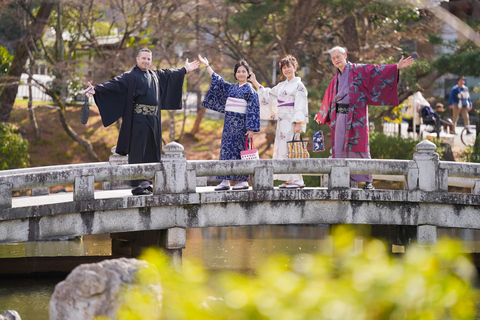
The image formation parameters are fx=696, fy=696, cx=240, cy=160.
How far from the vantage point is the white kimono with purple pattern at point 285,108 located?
9.67 meters

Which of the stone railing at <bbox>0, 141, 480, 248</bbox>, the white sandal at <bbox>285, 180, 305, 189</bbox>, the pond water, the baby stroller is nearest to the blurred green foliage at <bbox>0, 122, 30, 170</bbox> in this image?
the pond water

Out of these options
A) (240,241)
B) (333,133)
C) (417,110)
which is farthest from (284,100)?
(417,110)

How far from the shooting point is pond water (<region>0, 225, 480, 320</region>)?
29.9 feet

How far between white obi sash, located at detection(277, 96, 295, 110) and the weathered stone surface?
13.5 ft

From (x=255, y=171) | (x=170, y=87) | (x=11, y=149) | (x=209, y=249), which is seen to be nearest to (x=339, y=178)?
(x=255, y=171)

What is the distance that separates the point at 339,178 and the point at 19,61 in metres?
13.1

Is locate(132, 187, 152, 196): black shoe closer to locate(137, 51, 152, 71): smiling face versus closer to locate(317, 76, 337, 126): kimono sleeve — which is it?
locate(137, 51, 152, 71): smiling face

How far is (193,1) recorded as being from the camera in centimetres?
1920

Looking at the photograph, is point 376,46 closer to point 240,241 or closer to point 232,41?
point 232,41

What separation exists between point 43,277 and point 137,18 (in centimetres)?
1090

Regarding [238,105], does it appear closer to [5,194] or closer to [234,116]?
[234,116]

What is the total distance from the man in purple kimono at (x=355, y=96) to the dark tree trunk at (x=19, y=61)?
11050mm

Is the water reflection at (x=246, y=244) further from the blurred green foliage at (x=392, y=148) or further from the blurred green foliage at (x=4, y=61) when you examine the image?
the blurred green foliage at (x=4, y=61)

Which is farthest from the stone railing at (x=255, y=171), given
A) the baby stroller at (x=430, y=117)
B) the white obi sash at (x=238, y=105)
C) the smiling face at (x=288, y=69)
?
the baby stroller at (x=430, y=117)
